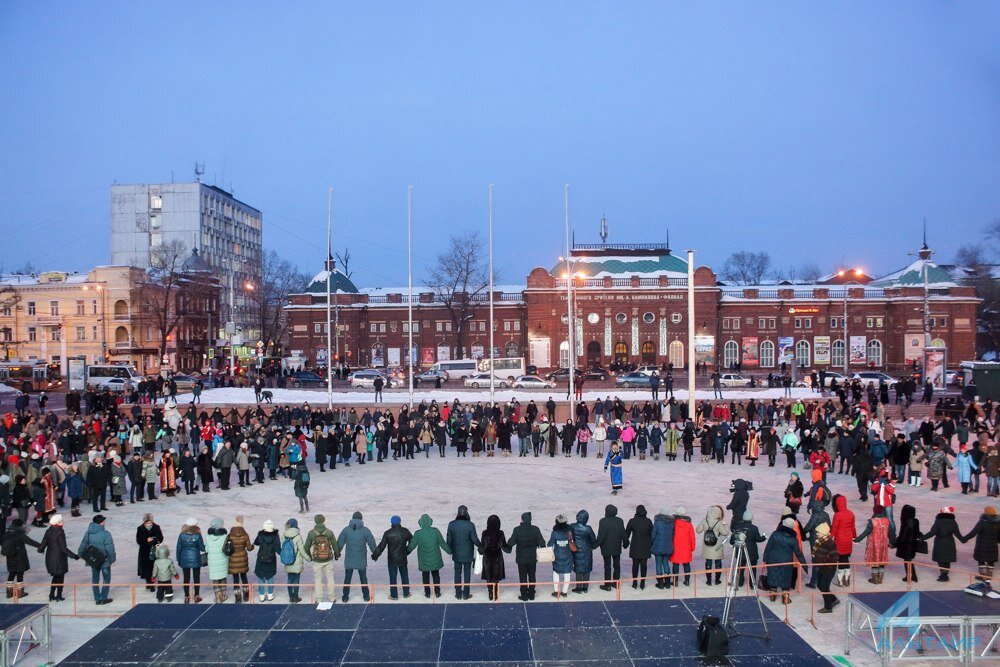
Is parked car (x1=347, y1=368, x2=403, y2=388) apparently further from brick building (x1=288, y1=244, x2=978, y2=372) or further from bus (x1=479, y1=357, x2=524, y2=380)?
brick building (x1=288, y1=244, x2=978, y2=372)

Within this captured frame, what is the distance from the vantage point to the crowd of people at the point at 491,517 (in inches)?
449

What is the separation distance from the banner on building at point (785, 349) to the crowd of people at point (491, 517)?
2919 centimetres

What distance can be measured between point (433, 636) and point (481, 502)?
8668 millimetres

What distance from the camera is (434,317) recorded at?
222 feet

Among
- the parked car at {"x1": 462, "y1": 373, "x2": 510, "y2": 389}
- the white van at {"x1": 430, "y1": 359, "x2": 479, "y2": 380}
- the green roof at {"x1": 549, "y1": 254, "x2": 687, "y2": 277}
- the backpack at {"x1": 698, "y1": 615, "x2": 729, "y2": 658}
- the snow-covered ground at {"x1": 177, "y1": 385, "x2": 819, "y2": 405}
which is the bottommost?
the backpack at {"x1": 698, "y1": 615, "x2": 729, "y2": 658}

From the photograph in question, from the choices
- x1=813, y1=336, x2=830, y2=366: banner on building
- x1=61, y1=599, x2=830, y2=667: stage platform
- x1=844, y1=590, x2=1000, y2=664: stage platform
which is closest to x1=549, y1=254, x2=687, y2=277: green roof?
x1=813, y1=336, x2=830, y2=366: banner on building

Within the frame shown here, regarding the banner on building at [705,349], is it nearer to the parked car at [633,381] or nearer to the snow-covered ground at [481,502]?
the parked car at [633,381]

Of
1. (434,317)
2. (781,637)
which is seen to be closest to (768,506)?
(781,637)

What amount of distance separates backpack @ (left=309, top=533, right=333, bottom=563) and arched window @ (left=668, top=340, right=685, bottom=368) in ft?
175

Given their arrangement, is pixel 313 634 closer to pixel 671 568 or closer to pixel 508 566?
pixel 508 566

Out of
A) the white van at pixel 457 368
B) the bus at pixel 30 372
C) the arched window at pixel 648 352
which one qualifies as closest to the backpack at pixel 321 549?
the white van at pixel 457 368

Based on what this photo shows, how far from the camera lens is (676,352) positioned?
6219cm

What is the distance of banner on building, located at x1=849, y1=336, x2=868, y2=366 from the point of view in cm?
6250

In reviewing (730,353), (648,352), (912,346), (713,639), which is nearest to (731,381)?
(648,352)
